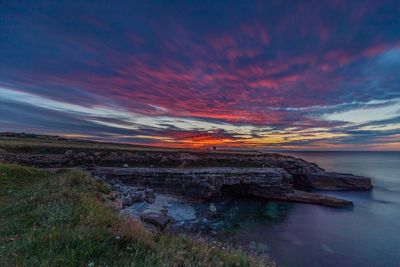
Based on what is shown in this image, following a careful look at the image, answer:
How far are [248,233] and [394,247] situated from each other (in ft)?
39.8

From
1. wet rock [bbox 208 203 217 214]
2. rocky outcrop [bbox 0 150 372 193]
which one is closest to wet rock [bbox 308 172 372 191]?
rocky outcrop [bbox 0 150 372 193]

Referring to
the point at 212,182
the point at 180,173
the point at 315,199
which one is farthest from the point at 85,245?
the point at 315,199

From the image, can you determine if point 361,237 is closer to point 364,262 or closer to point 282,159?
point 364,262

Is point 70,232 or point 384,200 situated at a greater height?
point 70,232

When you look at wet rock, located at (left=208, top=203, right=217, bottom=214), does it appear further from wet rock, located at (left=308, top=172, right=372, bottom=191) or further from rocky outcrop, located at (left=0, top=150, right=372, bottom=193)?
wet rock, located at (left=308, top=172, right=372, bottom=191)

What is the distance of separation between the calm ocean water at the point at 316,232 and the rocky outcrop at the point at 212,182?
2.53m

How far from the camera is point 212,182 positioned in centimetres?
3256

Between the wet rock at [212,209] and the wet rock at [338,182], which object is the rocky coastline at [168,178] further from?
the wet rock at [338,182]

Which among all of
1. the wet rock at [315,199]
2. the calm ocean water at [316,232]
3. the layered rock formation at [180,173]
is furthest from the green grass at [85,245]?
the wet rock at [315,199]

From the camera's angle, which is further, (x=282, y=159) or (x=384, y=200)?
(x=282, y=159)

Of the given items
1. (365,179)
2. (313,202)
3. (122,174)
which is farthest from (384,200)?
(122,174)

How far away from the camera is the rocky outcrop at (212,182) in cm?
3111

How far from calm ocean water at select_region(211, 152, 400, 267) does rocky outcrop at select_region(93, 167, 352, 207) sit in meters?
2.53

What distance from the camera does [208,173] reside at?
3375cm
